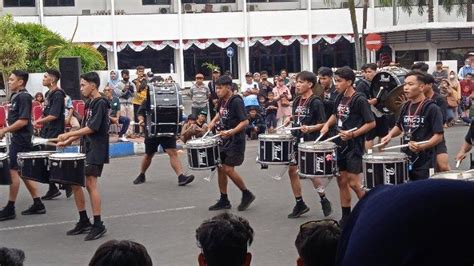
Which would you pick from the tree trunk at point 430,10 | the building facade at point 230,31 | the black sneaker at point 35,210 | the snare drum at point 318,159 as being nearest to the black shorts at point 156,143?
the black sneaker at point 35,210

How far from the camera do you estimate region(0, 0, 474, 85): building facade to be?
31797mm

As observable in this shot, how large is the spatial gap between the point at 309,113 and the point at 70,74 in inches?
358

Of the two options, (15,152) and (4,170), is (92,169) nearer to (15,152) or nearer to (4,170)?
(4,170)

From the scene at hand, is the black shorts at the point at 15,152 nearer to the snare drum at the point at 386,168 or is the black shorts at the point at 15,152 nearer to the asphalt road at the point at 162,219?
the asphalt road at the point at 162,219

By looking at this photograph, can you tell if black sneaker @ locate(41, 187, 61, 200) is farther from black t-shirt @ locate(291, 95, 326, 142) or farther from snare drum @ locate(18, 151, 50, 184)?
black t-shirt @ locate(291, 95, 326, 142)

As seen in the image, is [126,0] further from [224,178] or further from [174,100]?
[224,178]

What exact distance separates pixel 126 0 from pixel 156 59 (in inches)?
125

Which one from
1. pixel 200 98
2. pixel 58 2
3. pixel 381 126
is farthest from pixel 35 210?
pixel 58 2

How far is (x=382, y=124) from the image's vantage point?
1177 cm

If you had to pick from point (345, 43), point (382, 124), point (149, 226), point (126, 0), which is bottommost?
point (149, 226)

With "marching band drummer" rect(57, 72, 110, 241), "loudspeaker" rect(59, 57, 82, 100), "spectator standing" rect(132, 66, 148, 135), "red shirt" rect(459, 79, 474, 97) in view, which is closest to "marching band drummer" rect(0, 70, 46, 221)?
"marching band drummer" rect(57, 72, 110, 241)

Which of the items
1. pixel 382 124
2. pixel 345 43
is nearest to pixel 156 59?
pixel 345 43

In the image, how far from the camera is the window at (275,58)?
119 feet

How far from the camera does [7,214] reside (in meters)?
9.05
